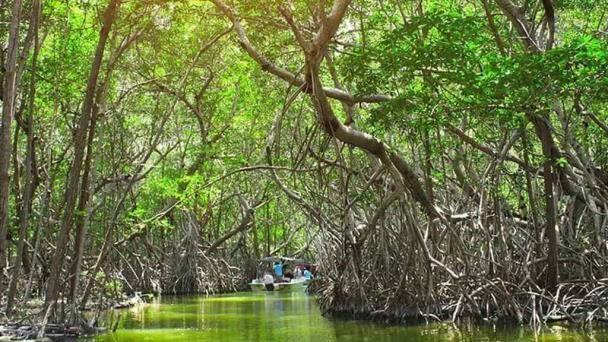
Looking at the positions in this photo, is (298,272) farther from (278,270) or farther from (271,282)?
(271,282)

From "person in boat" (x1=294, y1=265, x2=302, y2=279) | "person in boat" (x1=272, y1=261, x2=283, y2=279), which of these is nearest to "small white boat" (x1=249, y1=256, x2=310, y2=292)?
"person in boat" (x1=294, y1=265, x2=302, y2=279)

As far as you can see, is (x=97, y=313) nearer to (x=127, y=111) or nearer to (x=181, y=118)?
(x=127, y=111)

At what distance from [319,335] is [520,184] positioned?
366 cm

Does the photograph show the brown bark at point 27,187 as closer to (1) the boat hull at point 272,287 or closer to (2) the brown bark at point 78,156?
(2) the brown bark at point 78,156

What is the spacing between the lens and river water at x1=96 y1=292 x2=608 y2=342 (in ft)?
26.4

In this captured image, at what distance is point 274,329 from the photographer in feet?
32.8

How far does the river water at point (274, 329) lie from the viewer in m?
8.05

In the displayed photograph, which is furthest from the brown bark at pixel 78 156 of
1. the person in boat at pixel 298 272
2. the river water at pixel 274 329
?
the person in boat at pixel 298 272

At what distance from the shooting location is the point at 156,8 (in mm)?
9547

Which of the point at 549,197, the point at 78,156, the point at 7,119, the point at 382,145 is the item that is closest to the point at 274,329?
the point at 382,145

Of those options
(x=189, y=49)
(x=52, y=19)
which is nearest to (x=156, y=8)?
(x=52, y=19)

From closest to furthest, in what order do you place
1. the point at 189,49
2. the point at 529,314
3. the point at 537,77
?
the point at 537,77 < the point at 529,314 < the point at 189,49

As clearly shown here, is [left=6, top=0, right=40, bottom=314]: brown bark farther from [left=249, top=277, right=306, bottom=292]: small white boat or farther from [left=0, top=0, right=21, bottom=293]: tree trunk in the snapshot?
[left=249, top=277, right=306, bottom=292]: small white boat

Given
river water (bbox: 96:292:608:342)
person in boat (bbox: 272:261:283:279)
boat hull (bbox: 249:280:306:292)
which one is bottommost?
river water (bbox: 96:292:608:342)
